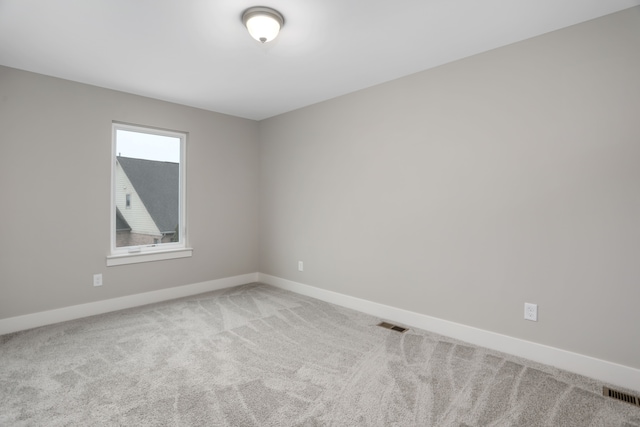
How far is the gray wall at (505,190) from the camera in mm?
2156

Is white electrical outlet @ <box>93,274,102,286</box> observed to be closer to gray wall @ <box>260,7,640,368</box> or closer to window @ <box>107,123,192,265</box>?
window @ <box>107,123,192,265</box>

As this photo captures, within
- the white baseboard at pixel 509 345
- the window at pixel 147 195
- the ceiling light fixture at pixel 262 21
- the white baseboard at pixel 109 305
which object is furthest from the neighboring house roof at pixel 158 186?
the ceiling light fixture at pixel 262 21

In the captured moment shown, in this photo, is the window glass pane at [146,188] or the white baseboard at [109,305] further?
the window glass pane at [146,188]

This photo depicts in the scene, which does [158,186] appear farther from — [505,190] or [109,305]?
[505,190]

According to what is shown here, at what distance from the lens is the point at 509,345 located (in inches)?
101

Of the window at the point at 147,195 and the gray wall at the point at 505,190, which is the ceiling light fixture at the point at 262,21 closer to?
the gray wall at the point at 505,190

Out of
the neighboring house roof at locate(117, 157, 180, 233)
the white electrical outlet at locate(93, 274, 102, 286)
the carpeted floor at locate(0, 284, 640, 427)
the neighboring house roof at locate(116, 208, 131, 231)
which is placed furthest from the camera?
→ the neighboring house roof at locate(117, 157, 180, 233)

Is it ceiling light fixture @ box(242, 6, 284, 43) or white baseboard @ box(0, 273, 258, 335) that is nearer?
ceiling light fixture @ box(242, 6, 284, 43)

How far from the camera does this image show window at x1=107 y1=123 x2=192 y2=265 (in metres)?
3.68

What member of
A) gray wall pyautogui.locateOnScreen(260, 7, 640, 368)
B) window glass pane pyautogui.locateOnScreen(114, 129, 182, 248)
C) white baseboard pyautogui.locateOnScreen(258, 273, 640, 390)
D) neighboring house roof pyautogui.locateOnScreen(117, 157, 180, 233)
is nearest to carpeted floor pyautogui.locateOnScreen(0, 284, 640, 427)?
white baseboard pyautogui.locateOnScreen(258, 273, 640, 390)

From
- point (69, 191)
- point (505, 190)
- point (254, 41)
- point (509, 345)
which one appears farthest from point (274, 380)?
point (69, 191)

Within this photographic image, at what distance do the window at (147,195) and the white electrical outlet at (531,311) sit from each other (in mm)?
3625

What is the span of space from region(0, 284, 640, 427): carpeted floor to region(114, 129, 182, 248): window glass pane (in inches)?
42.7

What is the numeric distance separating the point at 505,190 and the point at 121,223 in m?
3.88
